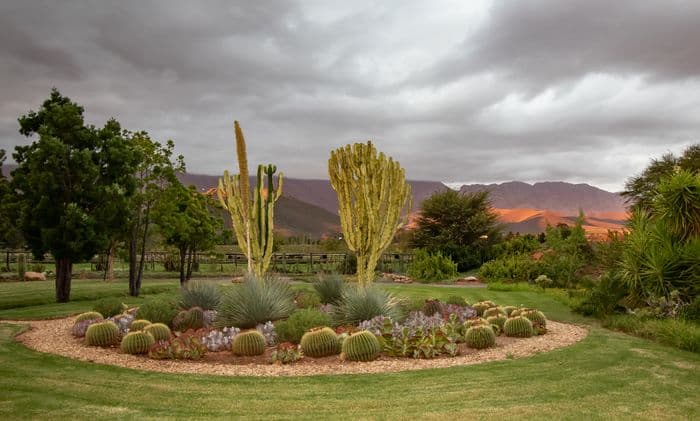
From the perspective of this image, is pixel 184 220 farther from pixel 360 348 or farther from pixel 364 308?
pixel 360 348

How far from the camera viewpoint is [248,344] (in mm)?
9938

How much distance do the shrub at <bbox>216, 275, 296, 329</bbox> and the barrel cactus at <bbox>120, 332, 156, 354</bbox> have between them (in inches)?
80.0

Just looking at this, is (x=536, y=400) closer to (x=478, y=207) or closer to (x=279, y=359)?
(x=279, y=359)

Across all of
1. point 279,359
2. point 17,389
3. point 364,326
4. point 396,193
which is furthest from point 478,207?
point 17,389

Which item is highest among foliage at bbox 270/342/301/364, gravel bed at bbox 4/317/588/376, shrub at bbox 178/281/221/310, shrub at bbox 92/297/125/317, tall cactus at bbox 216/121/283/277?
tall cactus at bbox 216/121/283/277

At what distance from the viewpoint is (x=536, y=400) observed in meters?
6.91

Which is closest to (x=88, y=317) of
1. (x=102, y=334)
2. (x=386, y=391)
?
(x=102, y=334)

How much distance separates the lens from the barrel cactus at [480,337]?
1049 cm

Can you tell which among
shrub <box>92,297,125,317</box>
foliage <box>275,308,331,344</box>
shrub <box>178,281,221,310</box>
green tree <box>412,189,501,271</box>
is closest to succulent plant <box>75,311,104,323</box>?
shrub <box>92,297,125,317</box>

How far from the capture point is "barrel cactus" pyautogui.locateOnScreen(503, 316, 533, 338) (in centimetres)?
1180

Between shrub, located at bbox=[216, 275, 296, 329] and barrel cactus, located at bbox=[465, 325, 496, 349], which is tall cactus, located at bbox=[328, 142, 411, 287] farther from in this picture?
barrel cactus, located at bbox=[465, 325, 496, 349]

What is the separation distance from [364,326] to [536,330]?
12.5ft

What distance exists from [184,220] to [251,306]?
11.1 metres

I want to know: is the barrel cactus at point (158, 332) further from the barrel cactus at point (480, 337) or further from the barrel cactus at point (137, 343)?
the barrel cactus at point (480, 337)
